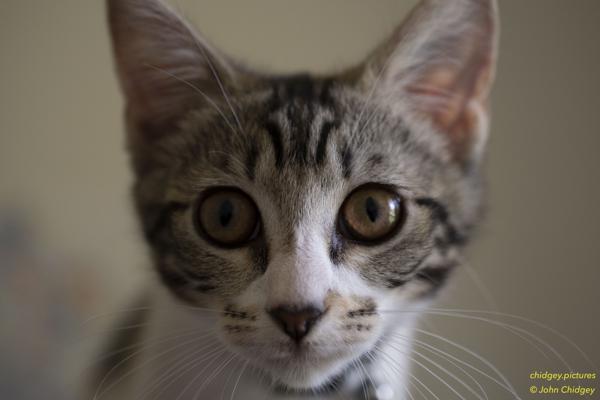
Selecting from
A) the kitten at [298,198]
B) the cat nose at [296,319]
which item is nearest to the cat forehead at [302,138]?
the kitten at [298,198]

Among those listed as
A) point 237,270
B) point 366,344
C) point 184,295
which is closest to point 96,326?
point 184,295

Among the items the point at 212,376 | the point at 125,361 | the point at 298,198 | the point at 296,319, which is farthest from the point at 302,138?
the point at 125,361

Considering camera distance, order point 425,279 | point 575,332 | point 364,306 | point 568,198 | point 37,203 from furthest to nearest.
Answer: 1. point 37,203
2. point 568,198
3. point 575,332
4. point 425,279
5. point 364,306

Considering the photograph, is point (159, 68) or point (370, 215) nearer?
point (370, 215)

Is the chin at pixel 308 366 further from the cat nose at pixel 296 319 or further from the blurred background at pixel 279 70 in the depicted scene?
the blurred background at pixel 279 70

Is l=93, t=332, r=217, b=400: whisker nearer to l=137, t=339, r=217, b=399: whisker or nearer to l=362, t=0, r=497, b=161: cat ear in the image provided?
l=137, t=339, r=217, b=399: whisker

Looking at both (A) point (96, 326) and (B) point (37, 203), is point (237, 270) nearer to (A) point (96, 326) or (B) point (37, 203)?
(A) point (96, 326)

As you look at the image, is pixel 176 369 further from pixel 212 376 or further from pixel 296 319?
pixel 296 319
